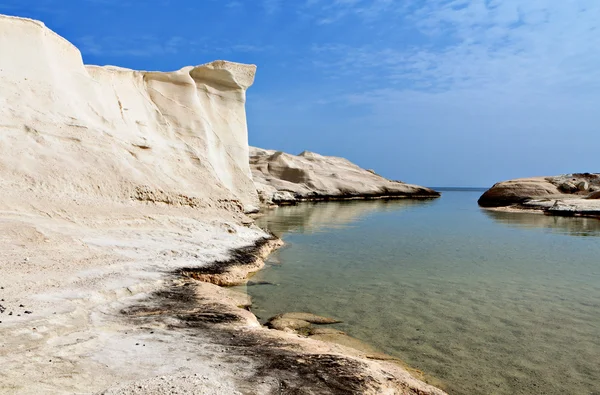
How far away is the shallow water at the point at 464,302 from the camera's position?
15.4ft

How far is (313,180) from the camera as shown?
4278 centimetres

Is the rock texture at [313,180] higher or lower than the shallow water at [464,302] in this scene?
higher

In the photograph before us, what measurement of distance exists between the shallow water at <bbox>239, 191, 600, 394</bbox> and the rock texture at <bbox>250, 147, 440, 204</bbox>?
2209 cm

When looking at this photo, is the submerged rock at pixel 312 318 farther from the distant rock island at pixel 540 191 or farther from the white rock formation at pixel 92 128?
the distant rock island at pixel 540 191

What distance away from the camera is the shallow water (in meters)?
4.71

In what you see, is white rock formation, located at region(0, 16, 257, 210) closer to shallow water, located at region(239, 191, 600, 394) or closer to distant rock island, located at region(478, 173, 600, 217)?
shallow water, located at region(239, 191, 600, 394)

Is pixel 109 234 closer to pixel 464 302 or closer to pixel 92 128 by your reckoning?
pixel 92 128

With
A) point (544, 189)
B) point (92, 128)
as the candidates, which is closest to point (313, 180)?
point (544, 189)

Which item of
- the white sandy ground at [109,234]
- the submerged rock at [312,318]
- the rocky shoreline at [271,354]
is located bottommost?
the submerged rock at [312,318]

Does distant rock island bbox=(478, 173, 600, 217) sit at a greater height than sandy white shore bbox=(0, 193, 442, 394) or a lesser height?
greater

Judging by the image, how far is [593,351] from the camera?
513 cm

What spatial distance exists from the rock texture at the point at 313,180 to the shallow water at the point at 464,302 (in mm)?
22089

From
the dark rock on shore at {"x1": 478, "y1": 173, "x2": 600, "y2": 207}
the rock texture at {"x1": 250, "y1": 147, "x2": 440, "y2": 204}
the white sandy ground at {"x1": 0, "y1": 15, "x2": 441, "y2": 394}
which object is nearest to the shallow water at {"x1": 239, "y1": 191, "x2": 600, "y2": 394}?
the white sandy ground at {"x1": 0, "y1": 15, "x2": 441, "y2": 394}

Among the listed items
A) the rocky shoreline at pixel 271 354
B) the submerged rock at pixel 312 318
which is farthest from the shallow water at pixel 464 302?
the rocky shoreline at pixel 271 354
